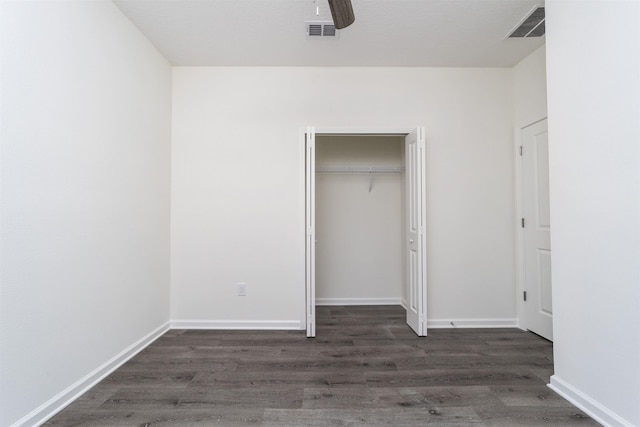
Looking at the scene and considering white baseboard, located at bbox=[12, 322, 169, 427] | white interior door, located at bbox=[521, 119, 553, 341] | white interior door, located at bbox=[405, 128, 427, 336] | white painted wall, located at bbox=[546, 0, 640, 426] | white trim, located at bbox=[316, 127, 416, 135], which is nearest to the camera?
white painted wall, located at bbox=[546, 0, 640, 426]

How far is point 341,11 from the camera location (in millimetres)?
1652

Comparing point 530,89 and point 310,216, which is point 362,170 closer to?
point 310,216

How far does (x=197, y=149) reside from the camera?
3232 mm

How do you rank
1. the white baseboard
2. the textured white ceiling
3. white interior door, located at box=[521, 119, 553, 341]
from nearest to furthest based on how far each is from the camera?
the white baseboard, the textured white ceiling, white interior door, located at box=[521, 119, 553, 341]

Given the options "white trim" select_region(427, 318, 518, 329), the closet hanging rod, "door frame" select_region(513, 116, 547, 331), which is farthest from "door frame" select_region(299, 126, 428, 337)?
"door frame" select_region(513, 116, 547, 331)

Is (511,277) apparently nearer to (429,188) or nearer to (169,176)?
(429,188)

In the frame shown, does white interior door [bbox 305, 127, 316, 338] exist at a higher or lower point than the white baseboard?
higher

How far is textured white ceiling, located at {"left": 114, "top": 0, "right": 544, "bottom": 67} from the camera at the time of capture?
7.72ft

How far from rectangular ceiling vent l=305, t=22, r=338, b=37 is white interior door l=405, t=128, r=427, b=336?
1196mm

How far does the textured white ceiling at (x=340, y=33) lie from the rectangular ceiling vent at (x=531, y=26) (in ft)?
0.20

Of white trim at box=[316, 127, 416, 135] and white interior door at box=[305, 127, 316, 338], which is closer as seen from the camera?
white interior door at box=[305, 127, 316, 338]

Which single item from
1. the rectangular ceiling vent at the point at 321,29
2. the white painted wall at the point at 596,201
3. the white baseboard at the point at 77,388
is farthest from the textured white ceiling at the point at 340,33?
the white baseboard at the point at 77,388

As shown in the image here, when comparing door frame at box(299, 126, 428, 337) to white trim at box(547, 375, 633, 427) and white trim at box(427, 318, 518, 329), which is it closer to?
white trim at box(427, 318, 518, 329)

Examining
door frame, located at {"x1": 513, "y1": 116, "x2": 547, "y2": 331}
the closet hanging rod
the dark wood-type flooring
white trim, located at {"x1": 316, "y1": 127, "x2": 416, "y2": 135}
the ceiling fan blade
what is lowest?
the dark wood-type flooring
